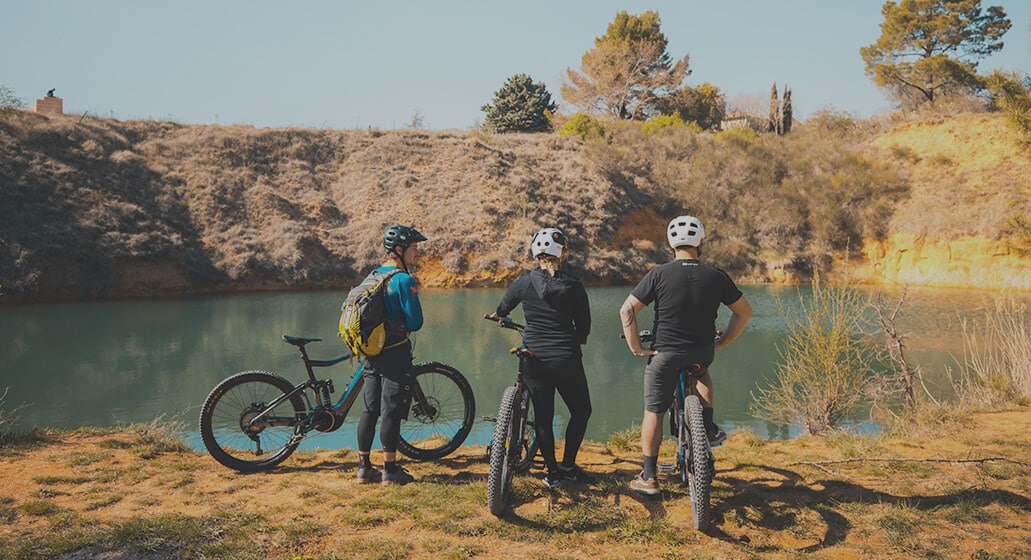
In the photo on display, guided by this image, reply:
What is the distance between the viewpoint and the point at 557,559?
3447 millimetres

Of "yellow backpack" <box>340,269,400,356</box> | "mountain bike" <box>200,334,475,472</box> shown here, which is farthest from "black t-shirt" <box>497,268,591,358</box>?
"mountain bike" <box>200,334,475,472</box>

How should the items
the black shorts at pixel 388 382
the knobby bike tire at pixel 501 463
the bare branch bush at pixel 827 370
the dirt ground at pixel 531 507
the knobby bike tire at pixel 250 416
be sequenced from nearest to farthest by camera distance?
the dirt ground at pixel 531 507
the knobby bike tire at pixel 501 463
the black shorts at pixel 388 382
the knobby bike tire at pixel 250 416
the bare branch bush at pixel 827 370

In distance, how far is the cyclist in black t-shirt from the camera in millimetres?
Result: 4004

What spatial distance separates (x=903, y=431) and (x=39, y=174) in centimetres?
3173

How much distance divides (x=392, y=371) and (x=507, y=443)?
3.67 ft

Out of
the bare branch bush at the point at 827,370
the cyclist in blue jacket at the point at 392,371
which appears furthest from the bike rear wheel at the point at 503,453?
the bare branch bush at the point at 827,370

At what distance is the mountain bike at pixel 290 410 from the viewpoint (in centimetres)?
495

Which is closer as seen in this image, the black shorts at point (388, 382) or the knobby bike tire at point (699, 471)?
the knobby bike tire at point (699, 471)

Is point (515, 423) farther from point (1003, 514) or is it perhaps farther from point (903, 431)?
point (903, 431)

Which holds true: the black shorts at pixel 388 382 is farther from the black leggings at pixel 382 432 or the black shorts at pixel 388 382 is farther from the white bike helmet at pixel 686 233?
the white bike helmet at pixel 686 233

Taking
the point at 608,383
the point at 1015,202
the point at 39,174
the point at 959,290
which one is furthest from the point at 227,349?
the point at 1015,202

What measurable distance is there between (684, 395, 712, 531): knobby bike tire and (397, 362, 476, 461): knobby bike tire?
2.07 m

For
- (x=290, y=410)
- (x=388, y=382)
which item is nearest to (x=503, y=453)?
(x=388, y=382)

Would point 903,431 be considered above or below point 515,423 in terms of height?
below
